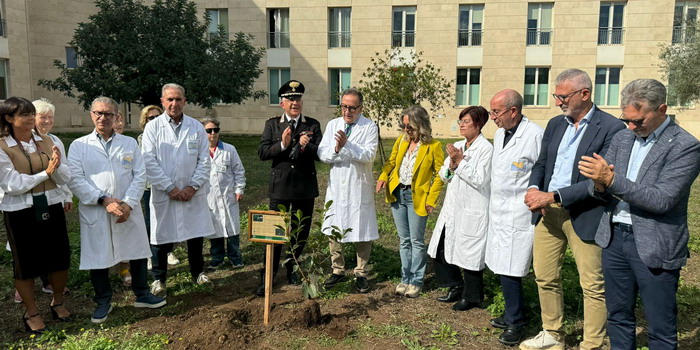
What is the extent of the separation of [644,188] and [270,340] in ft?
9.69

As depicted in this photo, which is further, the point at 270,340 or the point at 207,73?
the point at 207,73

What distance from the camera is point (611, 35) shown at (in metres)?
24.0

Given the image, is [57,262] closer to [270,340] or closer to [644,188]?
[270,340]

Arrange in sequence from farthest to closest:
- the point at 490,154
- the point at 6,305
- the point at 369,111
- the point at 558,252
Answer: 1. the point at 369,111
2. the point at 6,305
3. the point at 490,154
4. the point at 558,252

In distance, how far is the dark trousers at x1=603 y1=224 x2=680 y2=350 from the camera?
9.71ft

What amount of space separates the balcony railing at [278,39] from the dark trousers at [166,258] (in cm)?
2218

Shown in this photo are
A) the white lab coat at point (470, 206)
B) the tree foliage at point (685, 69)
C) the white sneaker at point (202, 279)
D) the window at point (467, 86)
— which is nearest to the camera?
the white lab coat at point (470, 206)

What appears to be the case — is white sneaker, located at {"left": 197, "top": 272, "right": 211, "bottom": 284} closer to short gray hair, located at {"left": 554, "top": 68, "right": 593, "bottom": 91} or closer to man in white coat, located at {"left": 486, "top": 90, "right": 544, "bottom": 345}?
man in white coat, located at {"left": 486, "top": 90, "right": 544, "bottom": 345}

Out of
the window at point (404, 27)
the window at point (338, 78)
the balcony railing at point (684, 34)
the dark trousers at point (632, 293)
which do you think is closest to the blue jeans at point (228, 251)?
the dark trousers at point (632, 293)

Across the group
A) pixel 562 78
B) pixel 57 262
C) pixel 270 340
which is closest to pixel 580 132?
pixel 562 78

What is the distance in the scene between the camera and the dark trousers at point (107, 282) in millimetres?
4504

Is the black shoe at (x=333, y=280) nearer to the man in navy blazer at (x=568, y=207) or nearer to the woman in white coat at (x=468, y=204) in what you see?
the woman in white coat at (x=468, y=204)

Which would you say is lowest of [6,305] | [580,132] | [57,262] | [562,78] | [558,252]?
[6,305]

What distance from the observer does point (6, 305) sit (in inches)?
194
